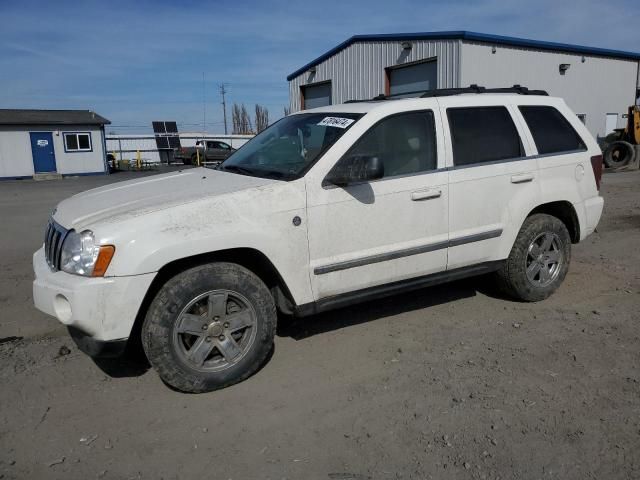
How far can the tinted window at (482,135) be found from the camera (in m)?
4.41

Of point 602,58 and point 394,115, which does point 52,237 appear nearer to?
point 394,115

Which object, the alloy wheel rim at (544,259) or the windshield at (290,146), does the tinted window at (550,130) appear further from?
the windshield at (290,146)

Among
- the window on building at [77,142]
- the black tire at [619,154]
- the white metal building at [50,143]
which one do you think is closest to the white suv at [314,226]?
the black tire at [619,154]

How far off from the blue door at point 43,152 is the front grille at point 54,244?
26213mm

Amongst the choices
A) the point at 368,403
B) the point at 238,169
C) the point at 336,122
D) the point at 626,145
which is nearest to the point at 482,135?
the point at 336,122

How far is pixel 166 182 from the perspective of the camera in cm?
420

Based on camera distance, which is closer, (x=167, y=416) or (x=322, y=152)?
(x=167, y=416)

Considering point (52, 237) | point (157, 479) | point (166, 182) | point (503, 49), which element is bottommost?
point (157, 479)

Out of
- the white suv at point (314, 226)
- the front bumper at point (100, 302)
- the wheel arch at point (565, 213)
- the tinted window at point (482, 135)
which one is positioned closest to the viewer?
the front bumper at point (100, 302)

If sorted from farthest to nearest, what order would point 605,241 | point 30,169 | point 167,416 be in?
point 30,169
point 605,241
point 167,416

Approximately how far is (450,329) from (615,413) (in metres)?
1.50

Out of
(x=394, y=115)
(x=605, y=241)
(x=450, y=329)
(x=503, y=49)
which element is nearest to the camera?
(x=394, y=115)

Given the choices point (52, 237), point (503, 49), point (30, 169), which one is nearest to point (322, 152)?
point (52, 237)

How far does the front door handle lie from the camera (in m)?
4.10
